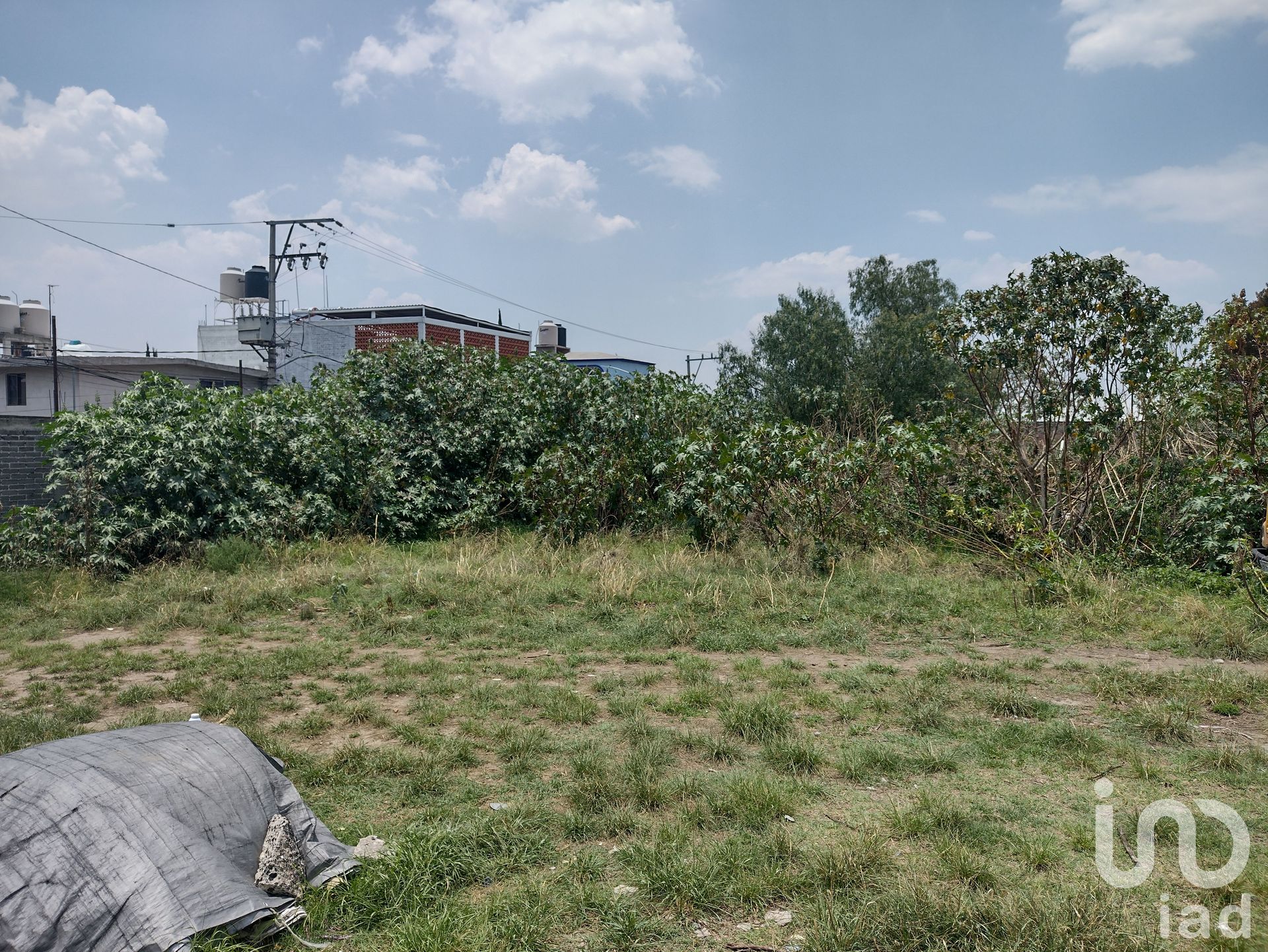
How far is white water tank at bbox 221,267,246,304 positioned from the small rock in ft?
120

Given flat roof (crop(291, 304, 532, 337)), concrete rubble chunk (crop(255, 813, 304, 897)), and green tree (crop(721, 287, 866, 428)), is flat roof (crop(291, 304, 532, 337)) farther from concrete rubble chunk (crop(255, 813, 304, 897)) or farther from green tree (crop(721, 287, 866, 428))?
concrete rubble chunk (crop(255, 813, 304, 897))

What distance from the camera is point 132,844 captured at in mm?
2701

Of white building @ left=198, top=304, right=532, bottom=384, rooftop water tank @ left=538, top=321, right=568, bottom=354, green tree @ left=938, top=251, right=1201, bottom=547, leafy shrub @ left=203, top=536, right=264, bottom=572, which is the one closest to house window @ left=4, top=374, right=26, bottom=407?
white building @ left=198, top=304, right=532, bottom=384

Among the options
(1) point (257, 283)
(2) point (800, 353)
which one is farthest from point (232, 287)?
(2) point (800, 353)

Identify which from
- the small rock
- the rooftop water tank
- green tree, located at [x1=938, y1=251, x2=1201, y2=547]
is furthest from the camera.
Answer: the rooftop water tank

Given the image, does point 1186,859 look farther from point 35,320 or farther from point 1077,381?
point 35,320

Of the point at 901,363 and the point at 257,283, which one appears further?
the point at 257,283

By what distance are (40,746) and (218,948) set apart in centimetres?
114

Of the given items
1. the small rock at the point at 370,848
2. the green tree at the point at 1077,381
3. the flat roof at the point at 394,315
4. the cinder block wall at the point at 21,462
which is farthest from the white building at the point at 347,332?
the small rock at the point at 370,848

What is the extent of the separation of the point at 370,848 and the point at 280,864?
1.33ft

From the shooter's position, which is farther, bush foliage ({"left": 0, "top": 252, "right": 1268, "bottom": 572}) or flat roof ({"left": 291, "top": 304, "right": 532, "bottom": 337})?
flat roof ({"left": 291, "top": 304, "right": 532, "bottom": 337})

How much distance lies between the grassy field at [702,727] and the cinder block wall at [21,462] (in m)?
1.75

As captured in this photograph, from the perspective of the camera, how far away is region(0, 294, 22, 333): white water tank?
3500 cm

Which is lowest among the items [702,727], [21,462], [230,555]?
[702,727]
